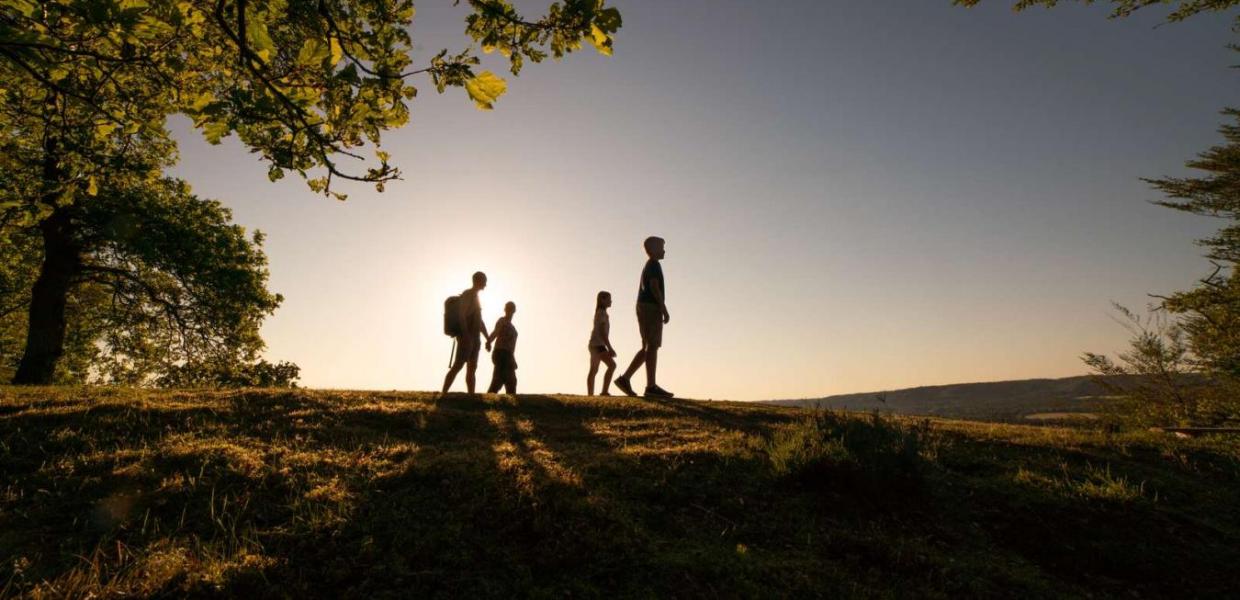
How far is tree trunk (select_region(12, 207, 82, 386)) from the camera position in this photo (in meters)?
14.5

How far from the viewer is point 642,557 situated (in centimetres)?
346

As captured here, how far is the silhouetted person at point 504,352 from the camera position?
12.0 m

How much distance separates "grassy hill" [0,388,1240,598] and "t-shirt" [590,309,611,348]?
199 inches

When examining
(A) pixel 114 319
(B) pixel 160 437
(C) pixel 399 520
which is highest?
(A) pixel 114 319

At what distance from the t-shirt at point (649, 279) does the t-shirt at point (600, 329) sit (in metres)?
1.16

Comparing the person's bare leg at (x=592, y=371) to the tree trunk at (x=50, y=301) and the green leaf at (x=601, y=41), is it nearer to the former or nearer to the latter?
the green leaf at (x=601, y=41)

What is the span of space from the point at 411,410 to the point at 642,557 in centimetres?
495

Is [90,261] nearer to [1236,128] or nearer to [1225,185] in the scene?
[1225,185]

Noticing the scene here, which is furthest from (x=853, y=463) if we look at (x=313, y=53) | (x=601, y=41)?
(x=313, y=53)

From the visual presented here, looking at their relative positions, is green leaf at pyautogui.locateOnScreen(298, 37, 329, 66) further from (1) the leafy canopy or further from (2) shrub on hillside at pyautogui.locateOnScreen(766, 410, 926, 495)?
(2) shrub on hillside at pyautogui.locateOnScreen(766, 410, 926, 495)

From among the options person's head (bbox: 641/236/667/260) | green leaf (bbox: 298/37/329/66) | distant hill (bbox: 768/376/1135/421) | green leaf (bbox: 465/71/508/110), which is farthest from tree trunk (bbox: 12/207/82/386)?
distant hill (bbox: 768/376/1135/421)

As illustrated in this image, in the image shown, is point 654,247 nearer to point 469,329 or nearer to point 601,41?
point 469,329

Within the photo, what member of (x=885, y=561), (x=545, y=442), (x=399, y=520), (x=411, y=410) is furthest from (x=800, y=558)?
(x=411, y=410)

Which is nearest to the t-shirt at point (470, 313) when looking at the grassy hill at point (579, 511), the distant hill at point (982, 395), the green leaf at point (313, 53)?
the grassy hill at point (579, 511)
